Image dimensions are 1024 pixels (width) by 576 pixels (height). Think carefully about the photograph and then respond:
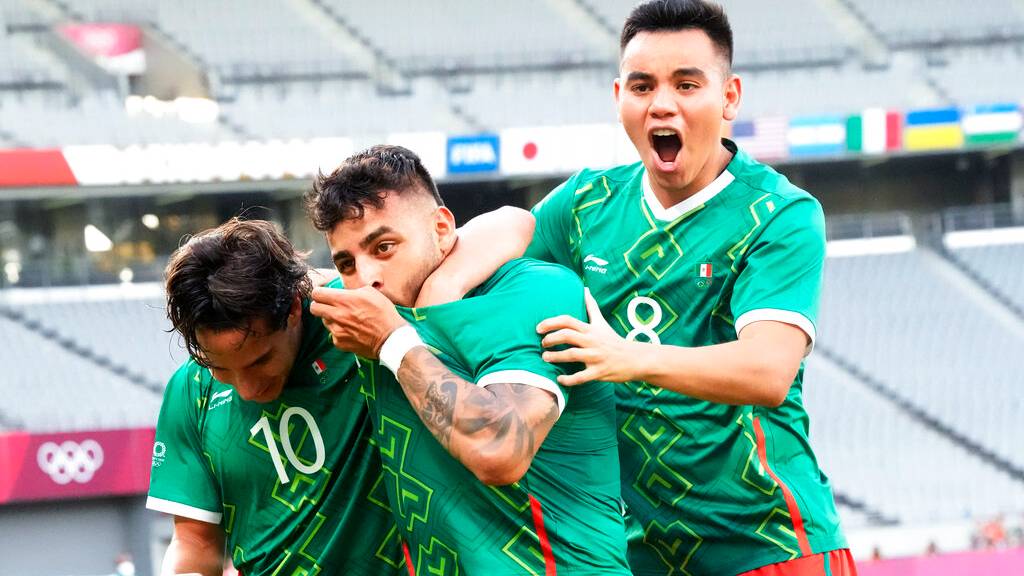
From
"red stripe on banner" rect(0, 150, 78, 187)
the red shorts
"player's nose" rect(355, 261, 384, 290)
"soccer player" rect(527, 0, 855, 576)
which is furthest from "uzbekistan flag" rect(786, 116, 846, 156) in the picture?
"player's nose" rect(355, 261, 384, 290)

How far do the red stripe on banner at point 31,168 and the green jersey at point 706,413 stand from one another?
17.4m

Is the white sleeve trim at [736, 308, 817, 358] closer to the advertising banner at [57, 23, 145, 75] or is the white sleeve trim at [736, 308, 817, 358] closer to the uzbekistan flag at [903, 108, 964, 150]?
the uzbekistan flag at [903, 108, 964, 150]

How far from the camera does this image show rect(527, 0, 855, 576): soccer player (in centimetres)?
312

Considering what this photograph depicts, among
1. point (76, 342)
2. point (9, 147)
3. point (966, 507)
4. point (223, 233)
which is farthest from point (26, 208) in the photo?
point (223, 233)

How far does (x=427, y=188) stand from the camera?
280 cm

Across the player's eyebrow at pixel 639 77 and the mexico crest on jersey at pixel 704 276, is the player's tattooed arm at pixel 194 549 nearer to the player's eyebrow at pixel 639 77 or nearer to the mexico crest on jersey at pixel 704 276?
the mexico crest on jersey at pixel 704 276

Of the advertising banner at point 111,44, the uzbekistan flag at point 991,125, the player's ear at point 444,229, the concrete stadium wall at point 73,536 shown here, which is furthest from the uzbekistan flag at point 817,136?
the player's ear at point 444,229

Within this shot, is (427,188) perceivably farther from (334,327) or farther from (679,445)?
(679,445)

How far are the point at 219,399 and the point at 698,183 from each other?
4.24 feet

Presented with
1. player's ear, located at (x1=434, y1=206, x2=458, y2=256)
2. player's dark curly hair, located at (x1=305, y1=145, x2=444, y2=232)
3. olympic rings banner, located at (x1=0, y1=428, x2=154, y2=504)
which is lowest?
olympic rings banner, located at (x1=0, y1=428, x2=154, y2=504)

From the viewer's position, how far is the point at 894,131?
20.9 metres

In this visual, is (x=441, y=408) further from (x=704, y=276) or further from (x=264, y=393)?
→ (x=704, y=276)

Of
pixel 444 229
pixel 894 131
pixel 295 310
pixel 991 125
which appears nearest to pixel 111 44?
pixel 894 131

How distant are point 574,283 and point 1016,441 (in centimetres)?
1720
